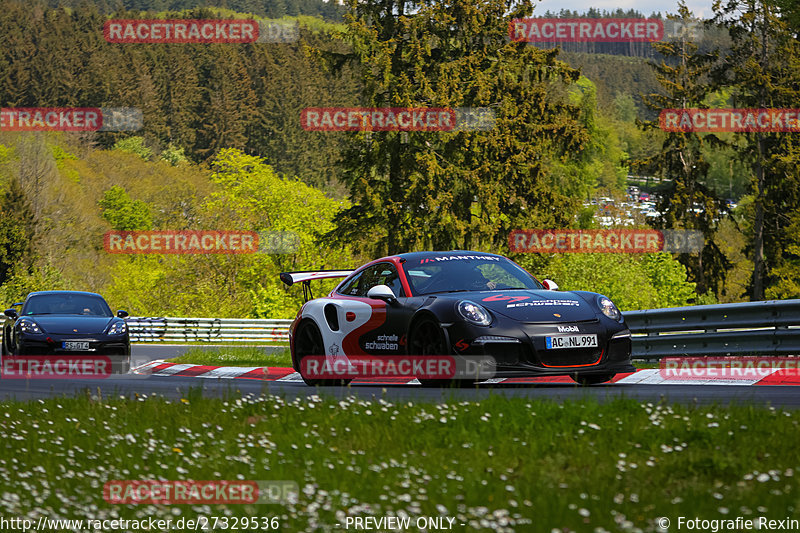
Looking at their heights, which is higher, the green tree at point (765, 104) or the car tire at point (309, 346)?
the green tree at point (765, 104)

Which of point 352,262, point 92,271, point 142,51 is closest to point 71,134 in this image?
point 142,51

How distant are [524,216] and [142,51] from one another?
98.2 m

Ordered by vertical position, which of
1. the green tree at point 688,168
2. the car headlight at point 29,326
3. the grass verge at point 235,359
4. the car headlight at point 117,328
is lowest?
the grass verge at point 235,359

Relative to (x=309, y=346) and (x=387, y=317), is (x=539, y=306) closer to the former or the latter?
(x=387, y=317)

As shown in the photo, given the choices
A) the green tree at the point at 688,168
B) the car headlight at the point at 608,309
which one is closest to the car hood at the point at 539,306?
the car headlight at the point at 608,309

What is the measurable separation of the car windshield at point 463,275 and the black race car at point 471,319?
11 mm

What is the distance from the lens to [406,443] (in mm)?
6434

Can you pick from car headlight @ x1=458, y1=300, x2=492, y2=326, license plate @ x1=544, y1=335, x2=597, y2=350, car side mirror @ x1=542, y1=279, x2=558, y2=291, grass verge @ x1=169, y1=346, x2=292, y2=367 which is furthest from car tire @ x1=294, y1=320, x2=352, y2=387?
grass verge @ x1=169, y1=346, x2=292, y2=367

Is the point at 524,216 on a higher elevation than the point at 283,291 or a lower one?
higher

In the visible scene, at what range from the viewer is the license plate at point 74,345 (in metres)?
15.5

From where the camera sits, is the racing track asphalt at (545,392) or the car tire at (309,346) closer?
the racing track asphalt at (545,392)

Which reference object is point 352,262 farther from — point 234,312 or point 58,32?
point 58,32

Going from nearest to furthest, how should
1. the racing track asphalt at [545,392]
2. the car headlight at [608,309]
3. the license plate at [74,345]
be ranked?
the racing track asphalt at [545,392]
the car headlight at [608,309]
the license plate at [74,345]

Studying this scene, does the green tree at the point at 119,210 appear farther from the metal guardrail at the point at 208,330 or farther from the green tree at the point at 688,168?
the metal guardrail at the point at 208,330
